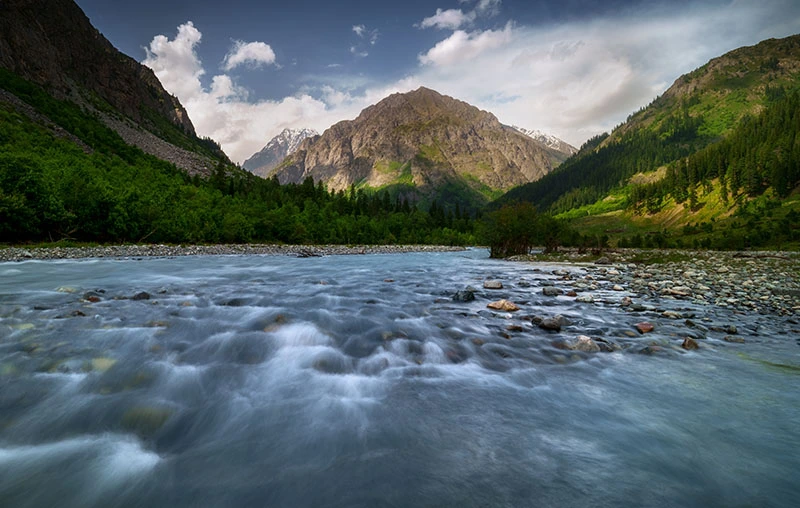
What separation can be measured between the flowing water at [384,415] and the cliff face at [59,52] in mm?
206287

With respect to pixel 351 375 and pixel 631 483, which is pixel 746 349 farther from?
pixel 351 375

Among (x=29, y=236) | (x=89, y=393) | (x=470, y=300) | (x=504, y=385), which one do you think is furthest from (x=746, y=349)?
(x=29, y=236)

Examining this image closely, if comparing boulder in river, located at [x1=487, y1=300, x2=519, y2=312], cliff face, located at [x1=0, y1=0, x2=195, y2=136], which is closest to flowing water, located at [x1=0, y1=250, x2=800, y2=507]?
boulder in river, located at [x1=487, y1=300, x2=519, y2=312]

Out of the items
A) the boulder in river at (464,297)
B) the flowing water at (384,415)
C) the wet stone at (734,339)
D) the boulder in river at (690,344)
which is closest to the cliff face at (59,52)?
the flowing water at (384,415)

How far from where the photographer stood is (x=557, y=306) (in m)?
12.5

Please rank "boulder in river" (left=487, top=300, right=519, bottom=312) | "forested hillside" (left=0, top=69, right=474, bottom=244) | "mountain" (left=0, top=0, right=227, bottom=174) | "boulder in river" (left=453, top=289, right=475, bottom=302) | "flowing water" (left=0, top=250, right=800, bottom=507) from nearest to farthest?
"flowing water" (left=0, top=250, right=800, bottom=507) < "boulder in river" (left=487, top=300, right=519, bottom=312) < "boulder in river" (left=453, top=289, right=475, bottom=302) < "forested hillside" (left=0, top=69, right=474, bottom=244) < "mountain" (left=0, top=0, right=227, bottom=174)

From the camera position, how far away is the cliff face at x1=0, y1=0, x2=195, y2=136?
140875 mm

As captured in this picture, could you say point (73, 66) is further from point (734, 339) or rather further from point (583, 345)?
point (734, 339)

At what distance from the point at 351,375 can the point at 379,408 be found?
54.6 inches

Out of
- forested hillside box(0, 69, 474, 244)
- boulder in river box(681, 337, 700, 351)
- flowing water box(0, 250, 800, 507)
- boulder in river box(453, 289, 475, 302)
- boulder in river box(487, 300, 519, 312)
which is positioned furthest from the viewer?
forested hillside box(0, 69, 474, 244)

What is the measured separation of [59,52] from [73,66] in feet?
24.1

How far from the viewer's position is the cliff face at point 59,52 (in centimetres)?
14088

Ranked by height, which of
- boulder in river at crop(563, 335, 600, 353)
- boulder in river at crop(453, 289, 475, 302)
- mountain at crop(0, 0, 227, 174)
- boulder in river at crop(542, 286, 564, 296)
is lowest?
boulder in river at crop(542, 286, 564, 296)

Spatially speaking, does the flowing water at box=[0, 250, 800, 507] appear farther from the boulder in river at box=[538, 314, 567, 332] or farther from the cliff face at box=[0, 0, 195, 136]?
the cliff face at box=[0, 0, 195, 136]
